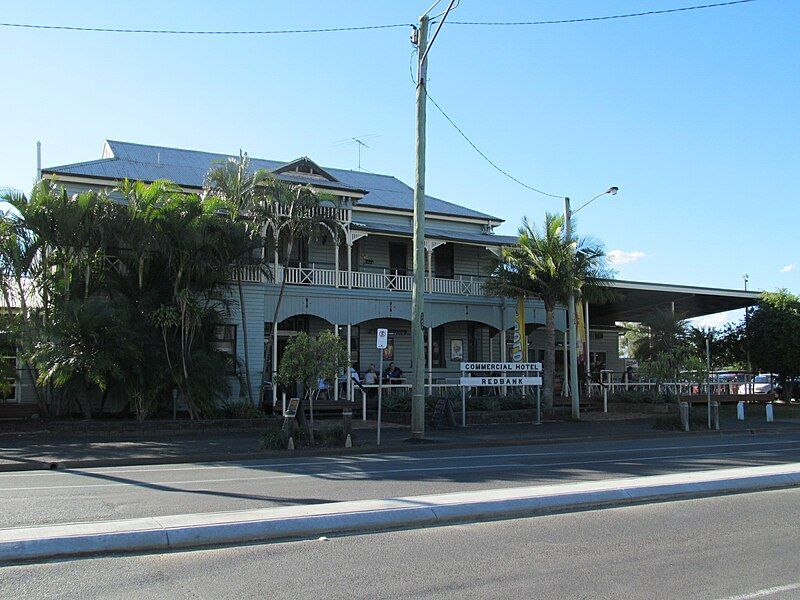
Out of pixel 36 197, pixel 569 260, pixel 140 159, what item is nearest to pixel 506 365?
pixel 569 260

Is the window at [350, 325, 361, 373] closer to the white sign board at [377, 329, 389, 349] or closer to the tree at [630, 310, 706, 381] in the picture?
the tree at [630, 310, 706, 381]

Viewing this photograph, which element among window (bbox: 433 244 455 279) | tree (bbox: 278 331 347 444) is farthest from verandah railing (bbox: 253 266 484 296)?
tree (bbox: 278 331 347 444)

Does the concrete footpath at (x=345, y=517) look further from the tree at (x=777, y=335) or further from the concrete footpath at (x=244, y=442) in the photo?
the tree at (x=777, y=335)

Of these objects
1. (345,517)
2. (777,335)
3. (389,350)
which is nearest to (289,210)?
(389,350)

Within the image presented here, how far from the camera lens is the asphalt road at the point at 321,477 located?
9.64 m

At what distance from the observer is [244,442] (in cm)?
1830

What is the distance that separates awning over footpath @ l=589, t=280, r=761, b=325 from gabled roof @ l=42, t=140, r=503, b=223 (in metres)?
7.01

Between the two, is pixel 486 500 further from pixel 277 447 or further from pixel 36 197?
pixel 36 197

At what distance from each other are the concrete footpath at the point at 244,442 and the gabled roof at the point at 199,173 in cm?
986

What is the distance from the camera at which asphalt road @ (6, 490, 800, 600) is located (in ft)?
19.4

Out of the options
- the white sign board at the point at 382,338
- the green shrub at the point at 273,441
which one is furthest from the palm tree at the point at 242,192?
the white sign board at the point at 382,338

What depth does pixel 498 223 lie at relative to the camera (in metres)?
35.1

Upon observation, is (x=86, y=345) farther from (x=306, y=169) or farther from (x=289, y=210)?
(x=306, y=169)

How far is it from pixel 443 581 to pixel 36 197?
17792 millimetres
